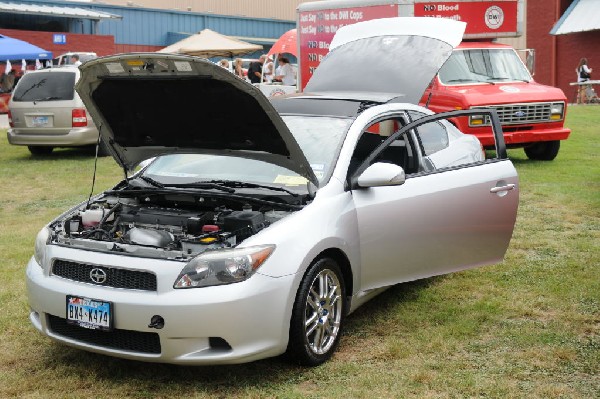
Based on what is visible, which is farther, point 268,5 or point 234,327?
point 268,5

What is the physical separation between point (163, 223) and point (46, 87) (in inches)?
429

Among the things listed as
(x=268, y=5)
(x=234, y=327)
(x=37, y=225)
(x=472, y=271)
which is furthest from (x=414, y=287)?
(x=268, y=5)

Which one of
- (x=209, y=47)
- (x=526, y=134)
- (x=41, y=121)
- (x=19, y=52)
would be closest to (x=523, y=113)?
(x=526, y=134)

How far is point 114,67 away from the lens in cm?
507

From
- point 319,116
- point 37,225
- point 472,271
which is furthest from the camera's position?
point 37,225

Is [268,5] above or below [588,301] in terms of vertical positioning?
above

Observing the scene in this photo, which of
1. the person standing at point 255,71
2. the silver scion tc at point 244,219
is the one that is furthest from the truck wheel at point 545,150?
the person standing at point 255,71

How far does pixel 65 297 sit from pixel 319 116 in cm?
223

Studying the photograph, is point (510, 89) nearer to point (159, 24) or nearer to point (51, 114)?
point (51, 114)

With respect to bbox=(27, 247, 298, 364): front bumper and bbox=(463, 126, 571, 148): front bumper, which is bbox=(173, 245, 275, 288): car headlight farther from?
bbox=(463, 126, 571, 148): front bumper

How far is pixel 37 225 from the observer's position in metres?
9.38

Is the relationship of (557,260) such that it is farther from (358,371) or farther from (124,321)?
(124,321)

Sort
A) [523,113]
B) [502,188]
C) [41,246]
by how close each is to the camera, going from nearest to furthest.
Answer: [41,246], [502,188], [523,113]

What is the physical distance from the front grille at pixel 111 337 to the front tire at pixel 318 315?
2.52ft
